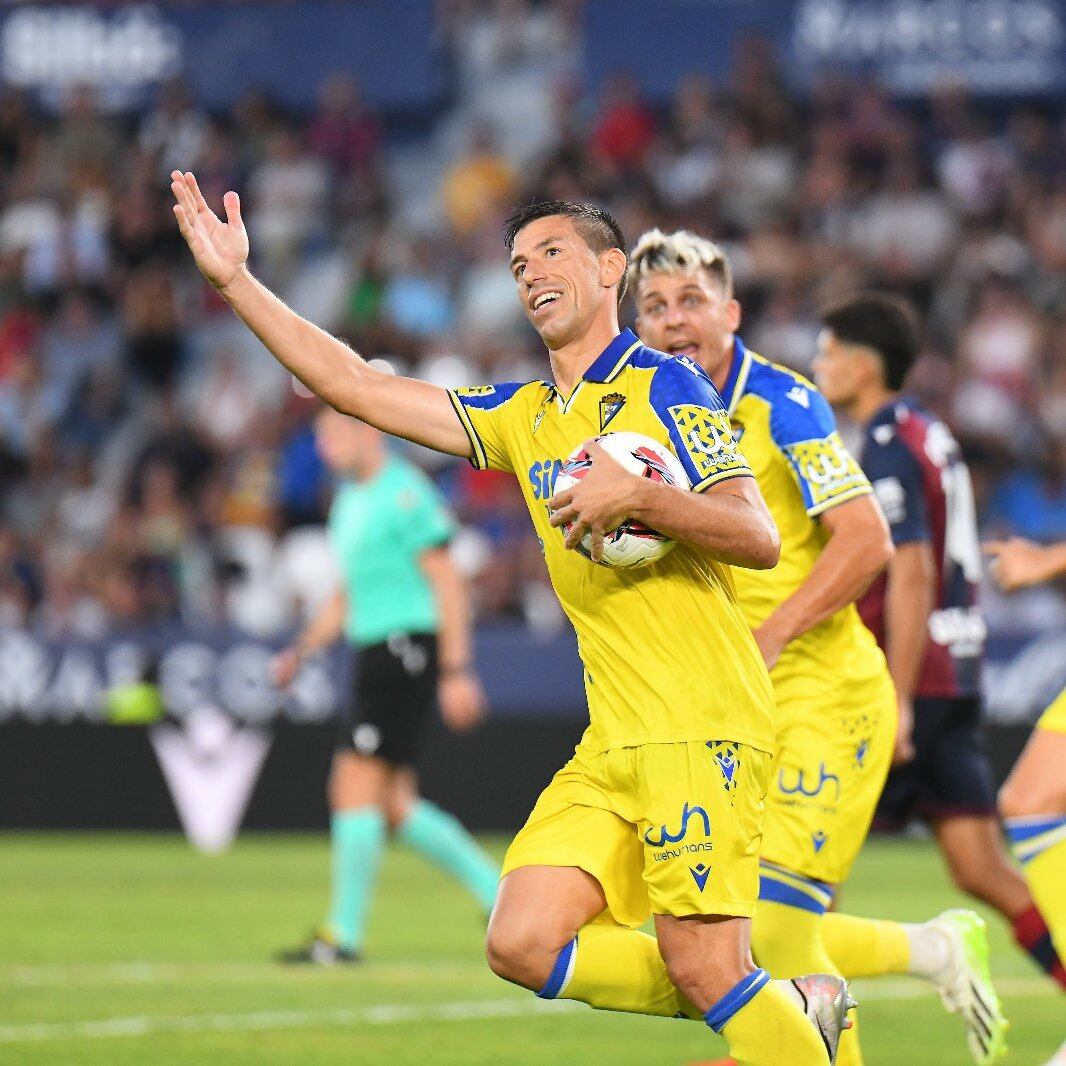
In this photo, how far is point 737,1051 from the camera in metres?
4.98

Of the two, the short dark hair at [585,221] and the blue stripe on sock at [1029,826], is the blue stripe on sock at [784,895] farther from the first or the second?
the short dark hair at [585,221]

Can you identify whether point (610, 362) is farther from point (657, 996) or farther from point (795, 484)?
point (657, 996)

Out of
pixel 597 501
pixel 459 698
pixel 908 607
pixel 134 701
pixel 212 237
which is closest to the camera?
pixel 597 501

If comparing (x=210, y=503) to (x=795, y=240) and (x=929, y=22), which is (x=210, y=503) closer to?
(x=795, y=240)

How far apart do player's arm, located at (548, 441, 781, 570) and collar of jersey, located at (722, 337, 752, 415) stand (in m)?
1.23

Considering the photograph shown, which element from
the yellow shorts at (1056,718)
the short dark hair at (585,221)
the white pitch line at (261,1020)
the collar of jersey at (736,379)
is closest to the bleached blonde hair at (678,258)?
the collar of jersey at (736,379)

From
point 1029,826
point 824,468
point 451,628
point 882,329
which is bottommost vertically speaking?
point 1029,826

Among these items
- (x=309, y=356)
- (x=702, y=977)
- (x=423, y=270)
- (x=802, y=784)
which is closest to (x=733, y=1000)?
(x=702, y=977)

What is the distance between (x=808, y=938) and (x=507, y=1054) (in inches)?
61.8

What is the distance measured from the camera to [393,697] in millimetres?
9852

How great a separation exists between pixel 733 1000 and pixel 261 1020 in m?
3.08

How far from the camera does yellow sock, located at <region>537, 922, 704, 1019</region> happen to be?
5113 millimetres

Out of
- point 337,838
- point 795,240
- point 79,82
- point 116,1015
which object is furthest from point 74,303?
point 116,1015

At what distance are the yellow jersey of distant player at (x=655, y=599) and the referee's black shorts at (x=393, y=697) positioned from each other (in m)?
4.62
